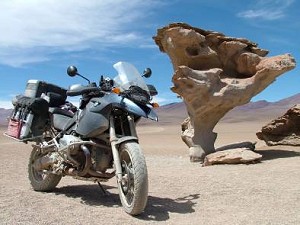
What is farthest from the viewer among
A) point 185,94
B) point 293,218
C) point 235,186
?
point 185,94

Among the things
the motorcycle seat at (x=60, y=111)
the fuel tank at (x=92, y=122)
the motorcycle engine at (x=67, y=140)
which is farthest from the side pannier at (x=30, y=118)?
the fuel tank at (x=92, y=122)

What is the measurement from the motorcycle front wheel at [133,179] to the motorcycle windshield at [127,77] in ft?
3.23

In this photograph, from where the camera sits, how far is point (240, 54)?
48.7ft

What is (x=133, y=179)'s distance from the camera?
609cm

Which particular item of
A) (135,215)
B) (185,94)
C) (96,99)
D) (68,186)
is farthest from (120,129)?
(185,94)

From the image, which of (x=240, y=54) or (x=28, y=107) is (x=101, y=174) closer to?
(x=28, y=107)

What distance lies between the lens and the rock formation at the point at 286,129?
55.1 feet

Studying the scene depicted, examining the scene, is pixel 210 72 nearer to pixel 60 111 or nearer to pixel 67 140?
pixel 60 111

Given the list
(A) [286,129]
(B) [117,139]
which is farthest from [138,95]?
(A) [286,129]

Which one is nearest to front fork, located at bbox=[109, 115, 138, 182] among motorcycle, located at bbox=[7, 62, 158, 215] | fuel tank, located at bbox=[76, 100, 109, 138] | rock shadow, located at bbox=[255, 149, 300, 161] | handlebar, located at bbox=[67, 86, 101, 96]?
motorcycle, located at bbox=[7, 62, 158, 215]

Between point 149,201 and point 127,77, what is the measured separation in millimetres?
1973

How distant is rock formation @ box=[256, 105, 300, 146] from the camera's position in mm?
16781

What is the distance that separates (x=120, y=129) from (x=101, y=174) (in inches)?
28.2

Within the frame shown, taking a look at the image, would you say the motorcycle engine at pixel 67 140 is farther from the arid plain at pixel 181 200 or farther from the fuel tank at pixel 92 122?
the arid plain at pixel 181 200
